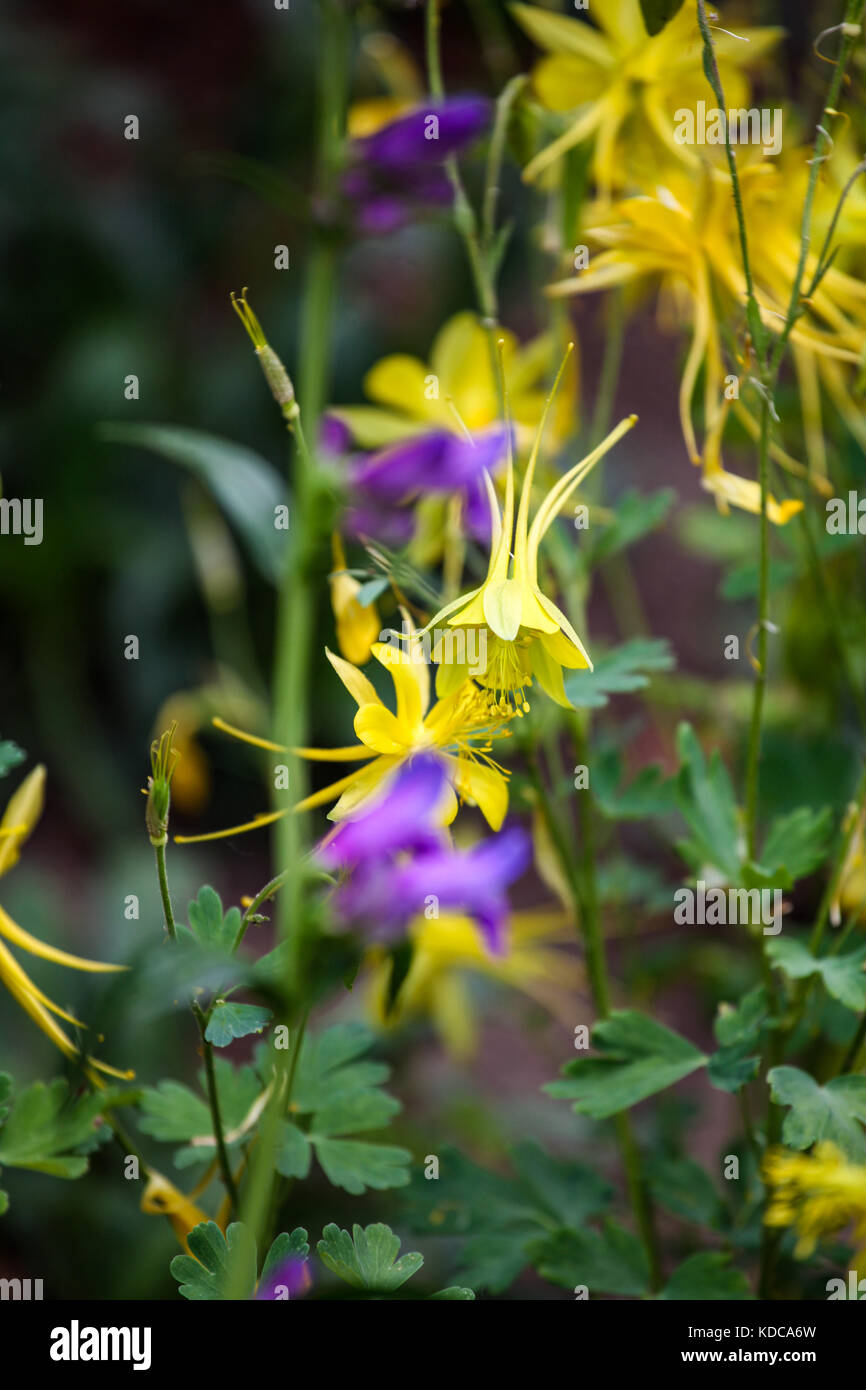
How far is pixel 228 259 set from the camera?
5.16 ft

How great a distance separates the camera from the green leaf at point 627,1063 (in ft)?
1.64

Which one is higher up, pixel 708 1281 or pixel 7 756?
pixel 7 756

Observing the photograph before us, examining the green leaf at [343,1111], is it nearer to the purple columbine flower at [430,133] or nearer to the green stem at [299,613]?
the green stem at [299,613]

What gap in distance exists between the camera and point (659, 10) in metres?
0.48

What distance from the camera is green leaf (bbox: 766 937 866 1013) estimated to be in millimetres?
465

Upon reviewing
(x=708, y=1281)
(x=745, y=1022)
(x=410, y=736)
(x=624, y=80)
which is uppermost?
(x=624, y=80)

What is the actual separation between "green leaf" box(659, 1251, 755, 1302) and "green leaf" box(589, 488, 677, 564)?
33cm

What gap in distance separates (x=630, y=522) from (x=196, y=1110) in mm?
344

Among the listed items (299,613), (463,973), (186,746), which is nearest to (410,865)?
(299,613)

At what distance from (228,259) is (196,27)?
0.46 meters

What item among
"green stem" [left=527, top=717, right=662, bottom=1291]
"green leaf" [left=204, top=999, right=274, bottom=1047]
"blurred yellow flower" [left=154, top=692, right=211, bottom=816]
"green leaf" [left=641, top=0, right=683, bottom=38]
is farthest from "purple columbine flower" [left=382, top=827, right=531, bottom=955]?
"blurred yellow flower" [left=154, top=692, right=211, bottom=816]

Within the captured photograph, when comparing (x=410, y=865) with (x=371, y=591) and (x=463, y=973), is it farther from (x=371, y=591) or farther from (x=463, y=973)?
(x=463, y=973)

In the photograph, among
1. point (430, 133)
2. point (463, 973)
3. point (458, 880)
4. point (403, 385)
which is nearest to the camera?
point (458, 880)
